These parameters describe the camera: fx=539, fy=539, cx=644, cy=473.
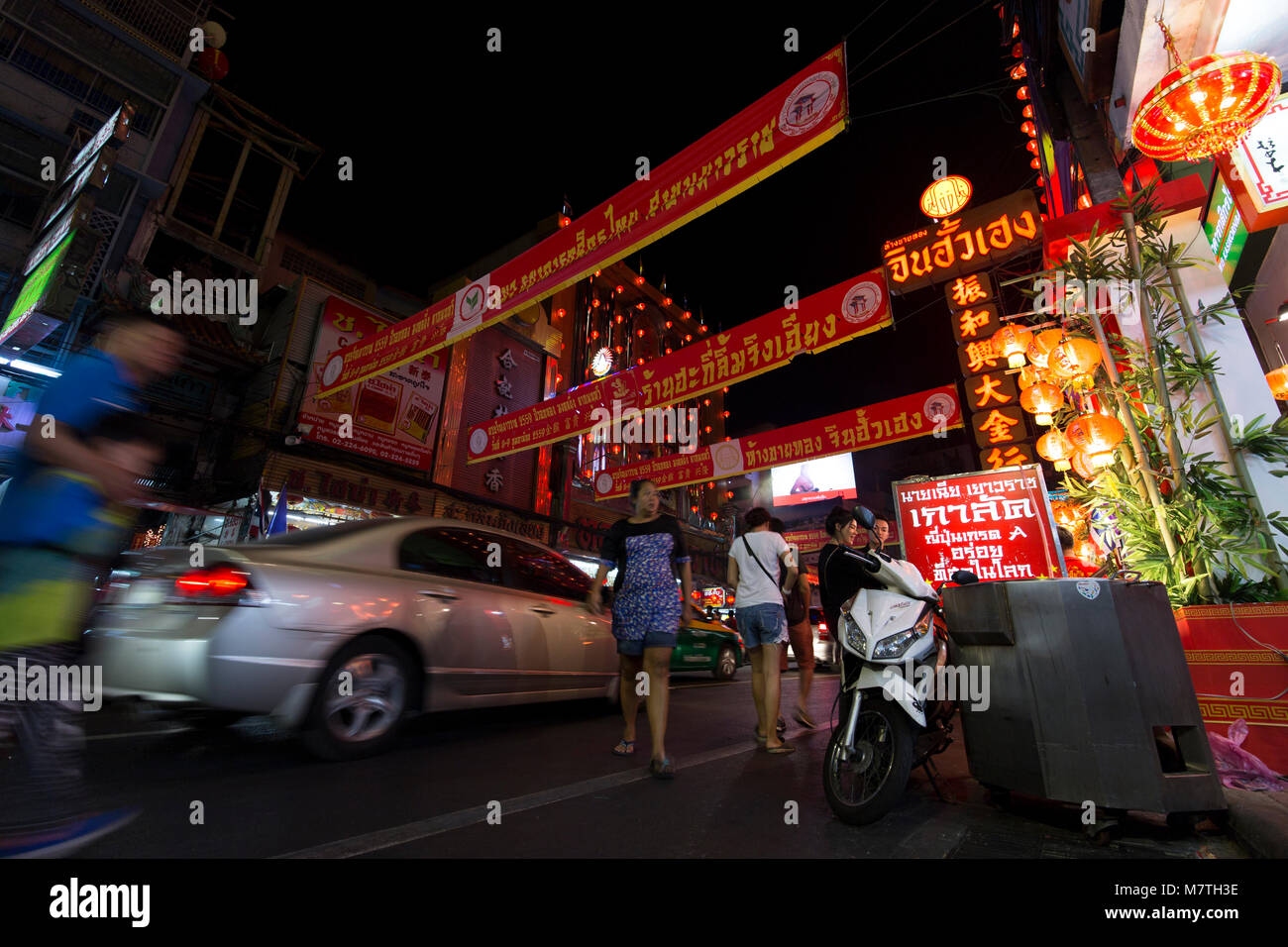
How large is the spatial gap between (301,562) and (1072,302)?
617 centimetres

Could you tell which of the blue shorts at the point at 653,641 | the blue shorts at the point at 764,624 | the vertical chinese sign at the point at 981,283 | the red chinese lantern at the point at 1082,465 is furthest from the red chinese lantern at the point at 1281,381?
the blue shorts at the point at 653,641

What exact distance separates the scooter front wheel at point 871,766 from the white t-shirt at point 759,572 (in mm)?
1552

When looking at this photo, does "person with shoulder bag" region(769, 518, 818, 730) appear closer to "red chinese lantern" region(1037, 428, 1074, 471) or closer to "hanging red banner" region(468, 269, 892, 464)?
"hanging red banner" region(468, 269, 892, 464)

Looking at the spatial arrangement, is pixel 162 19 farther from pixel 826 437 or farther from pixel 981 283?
pixel 981 283

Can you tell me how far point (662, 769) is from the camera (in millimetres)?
3059

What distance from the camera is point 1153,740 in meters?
2.25

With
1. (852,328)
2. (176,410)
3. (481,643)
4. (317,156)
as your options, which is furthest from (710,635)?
(317,156)

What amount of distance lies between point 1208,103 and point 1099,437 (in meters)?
2.41

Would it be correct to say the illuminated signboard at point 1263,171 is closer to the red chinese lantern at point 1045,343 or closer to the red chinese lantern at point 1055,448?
the red chinese lantern at point 1045,343

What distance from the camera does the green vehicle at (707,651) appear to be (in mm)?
8438

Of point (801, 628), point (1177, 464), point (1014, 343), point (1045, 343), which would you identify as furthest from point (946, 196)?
point (801, 628)

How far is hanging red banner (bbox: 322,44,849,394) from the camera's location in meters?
4.18
